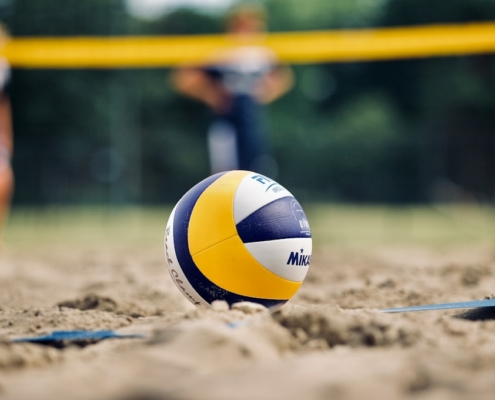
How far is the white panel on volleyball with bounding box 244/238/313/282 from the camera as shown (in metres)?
2.99

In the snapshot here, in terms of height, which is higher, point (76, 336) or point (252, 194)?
point (252, 194)

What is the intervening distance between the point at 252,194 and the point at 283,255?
0.29 meters

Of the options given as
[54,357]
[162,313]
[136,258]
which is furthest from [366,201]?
[54,357]

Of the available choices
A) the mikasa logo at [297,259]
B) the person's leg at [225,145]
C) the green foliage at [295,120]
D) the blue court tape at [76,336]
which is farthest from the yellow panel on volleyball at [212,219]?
the green foliage at [295,120]

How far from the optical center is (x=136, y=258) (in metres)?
6.84

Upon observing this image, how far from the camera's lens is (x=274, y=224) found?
3.04m

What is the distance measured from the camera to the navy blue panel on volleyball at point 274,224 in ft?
9.85

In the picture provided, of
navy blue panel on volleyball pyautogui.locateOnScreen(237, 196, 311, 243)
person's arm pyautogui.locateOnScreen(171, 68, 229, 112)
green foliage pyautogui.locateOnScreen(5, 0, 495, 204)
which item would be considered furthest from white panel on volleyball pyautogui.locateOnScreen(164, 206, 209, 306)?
green foliage pyautogui.locateOnScreen(5, 0, 495, 204)

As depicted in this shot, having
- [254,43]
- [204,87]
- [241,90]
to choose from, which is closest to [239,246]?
[241,90]

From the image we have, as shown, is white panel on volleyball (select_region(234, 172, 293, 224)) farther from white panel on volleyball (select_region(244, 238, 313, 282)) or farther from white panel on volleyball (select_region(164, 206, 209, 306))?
white panel on volleyball (select_region(164, 206, 209, 306))

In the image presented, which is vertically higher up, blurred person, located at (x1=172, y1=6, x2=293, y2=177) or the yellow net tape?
the yellow net tape

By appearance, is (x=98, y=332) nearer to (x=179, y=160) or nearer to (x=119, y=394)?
(x=119, y=394)

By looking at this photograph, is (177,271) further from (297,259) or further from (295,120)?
(295,120)

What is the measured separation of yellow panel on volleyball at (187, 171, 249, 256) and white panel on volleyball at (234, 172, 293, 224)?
0.08 ft
